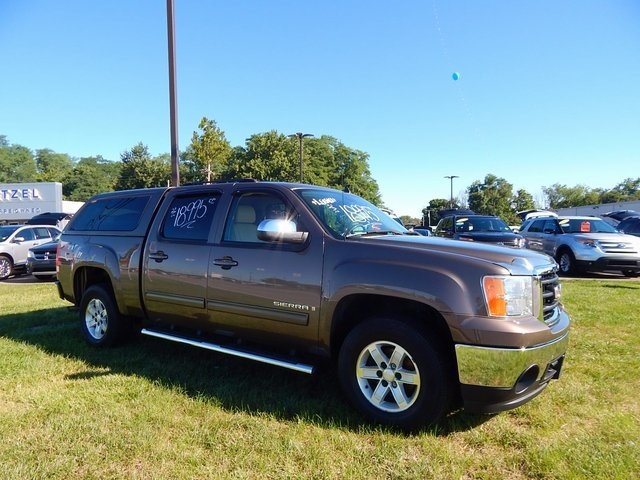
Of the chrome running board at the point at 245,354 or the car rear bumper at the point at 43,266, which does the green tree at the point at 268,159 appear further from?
the chrome running board at the point at 245,354

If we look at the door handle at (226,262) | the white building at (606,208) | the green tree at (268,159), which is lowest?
the door handle at (226,262)


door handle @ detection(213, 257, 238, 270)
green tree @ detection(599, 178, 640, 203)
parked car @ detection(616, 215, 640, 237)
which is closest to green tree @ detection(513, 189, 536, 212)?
green tree @ detection(599, 178, 640, 203)

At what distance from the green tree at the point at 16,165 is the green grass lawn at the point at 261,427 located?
348ft

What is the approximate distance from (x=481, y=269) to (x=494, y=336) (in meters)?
0.44

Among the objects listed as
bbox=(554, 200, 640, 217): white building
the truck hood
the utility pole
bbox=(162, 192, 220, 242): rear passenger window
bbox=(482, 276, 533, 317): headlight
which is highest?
the utility pole

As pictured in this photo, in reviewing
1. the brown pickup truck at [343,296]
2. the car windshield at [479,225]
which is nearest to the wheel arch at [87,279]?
the brown pickup truck at [343,296]

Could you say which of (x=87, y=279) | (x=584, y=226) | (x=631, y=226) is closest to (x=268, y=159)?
(x=631, y=226)

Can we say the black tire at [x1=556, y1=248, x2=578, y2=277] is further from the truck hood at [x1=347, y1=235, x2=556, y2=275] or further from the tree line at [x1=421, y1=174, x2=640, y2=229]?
the tree line at [x1=421, y1=174, x2=640, y2=229]

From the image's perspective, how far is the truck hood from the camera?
3129mm

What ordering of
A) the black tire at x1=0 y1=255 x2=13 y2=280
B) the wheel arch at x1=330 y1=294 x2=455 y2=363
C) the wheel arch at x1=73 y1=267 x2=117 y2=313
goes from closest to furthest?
the wheel arch at x1=330 y1=294 x2=455 y2=363
the wheel arch at x1=73 y1=267 x2=117 y2=313
the black tire at x1=0 y1=255 x2=13 y2=280

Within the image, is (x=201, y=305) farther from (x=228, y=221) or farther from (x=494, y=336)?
(x=494, y=336)

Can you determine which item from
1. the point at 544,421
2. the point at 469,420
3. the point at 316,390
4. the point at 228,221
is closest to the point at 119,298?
the point at 228,221

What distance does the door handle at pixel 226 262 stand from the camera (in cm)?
408

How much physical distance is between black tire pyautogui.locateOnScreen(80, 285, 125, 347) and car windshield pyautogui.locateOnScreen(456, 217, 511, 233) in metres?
9.66
